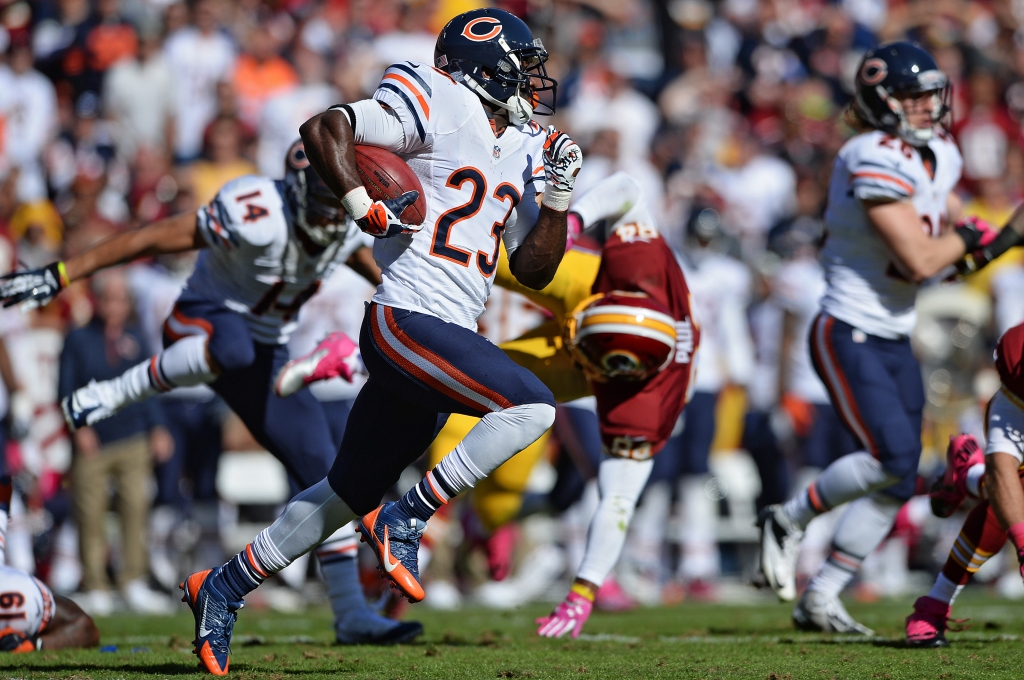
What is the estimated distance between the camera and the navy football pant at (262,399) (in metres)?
5.75

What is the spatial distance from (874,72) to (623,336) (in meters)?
1.74

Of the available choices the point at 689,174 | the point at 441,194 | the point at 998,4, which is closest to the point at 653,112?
the point at 689,174

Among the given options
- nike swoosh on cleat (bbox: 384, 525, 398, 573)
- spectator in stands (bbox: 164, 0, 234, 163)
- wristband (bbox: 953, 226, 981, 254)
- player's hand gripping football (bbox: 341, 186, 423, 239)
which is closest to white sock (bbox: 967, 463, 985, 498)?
wristband (bbox: 953, 226, 981, 254)

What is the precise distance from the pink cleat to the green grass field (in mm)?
1098

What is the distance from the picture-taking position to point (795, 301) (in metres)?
9.71

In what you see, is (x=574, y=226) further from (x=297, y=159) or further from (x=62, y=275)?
(x=62, y=275)

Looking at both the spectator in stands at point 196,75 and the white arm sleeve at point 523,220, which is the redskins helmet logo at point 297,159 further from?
the spectator in stands at point 196,75

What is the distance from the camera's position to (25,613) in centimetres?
527

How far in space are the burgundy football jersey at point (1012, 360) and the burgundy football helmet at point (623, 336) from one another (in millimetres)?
1453

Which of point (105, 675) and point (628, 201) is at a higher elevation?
point (628, 201)

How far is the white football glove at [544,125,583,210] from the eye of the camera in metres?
4.49

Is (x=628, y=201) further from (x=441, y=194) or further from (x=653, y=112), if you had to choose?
(x=653, y=112)

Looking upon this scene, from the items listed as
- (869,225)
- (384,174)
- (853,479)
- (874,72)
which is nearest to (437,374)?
(384,174)

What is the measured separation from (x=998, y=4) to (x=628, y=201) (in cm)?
1014
